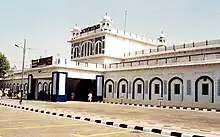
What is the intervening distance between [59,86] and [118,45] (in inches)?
475

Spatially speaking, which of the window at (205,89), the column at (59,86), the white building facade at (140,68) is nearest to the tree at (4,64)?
the white building facade at (140,68)

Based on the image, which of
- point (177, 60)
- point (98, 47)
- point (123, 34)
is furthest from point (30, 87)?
point (177, 60)

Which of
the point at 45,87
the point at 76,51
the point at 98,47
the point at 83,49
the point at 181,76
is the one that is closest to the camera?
the point at 181,76

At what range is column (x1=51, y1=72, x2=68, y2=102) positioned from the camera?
1206 inches

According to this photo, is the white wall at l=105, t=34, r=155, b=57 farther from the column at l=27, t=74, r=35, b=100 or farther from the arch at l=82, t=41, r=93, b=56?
the column at l=27, t=74, r=35, b=100

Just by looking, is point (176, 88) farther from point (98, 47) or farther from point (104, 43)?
point (98, 47)

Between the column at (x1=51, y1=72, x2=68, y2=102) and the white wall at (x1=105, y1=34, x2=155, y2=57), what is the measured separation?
8484 mm

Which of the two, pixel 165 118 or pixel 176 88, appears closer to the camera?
pixel 165 118

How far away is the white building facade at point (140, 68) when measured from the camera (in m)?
24.7

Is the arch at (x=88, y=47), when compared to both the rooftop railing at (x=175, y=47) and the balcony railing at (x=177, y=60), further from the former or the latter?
the balcony railing at (x=177, y=60)

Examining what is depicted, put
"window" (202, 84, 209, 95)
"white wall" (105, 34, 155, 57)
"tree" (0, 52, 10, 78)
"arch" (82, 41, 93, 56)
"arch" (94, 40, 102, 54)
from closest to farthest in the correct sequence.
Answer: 1. "window" (202, 84, 209, 95)
2. "white wall" (105, 34, 155, 57)
3. "arch" (94, 40, 102, 54)
4. "arch" (82, 41, 93, 56)
5. "tree" (0, 52, 10, 78)

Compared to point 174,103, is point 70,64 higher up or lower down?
higher up

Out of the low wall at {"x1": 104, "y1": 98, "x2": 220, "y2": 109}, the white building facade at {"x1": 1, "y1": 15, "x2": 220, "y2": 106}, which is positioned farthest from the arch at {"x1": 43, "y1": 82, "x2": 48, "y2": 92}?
the low wall at {"x1": 104, "y1": 98, "x2": 220, "y2": 109}

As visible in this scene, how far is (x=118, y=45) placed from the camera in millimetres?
39344
